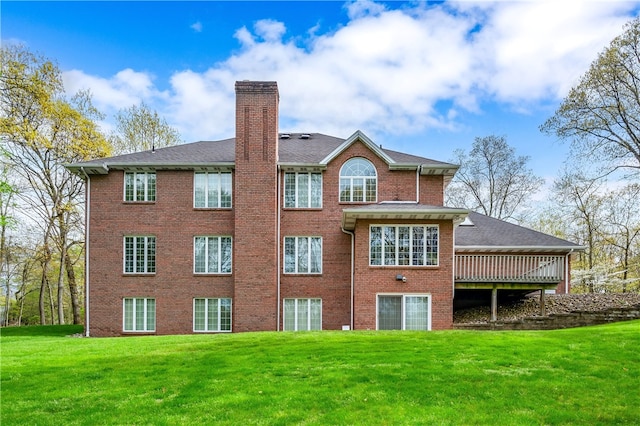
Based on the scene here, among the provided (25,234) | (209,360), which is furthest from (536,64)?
(25,234)

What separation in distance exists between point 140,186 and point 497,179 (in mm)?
28473

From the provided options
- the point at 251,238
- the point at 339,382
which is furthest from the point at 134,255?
A: the point at 339,382

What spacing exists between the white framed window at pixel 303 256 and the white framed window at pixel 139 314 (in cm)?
595

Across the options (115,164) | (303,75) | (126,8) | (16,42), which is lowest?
(115,164)

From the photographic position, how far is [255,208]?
1880 centimetres

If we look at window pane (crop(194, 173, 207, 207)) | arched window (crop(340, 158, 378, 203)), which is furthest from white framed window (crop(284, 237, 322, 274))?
window pane (crop(194, 173, 207, 207))

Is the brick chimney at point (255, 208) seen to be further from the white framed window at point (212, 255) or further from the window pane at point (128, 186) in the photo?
the window pane at point (128, 186)

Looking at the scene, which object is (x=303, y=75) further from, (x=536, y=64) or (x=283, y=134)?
(x=536, y=64)

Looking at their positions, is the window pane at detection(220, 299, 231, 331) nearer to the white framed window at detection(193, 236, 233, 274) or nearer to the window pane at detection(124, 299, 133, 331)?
the white framed window at detection(193, 236, 233, 274)

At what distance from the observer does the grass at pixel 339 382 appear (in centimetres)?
723

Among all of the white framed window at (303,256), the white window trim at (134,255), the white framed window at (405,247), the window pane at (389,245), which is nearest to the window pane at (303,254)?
the white framed window at (303,256)

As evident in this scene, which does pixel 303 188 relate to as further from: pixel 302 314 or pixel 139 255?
pixel 139 255

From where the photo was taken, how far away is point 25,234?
3027cm

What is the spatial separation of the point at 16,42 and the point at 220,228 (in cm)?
1777
